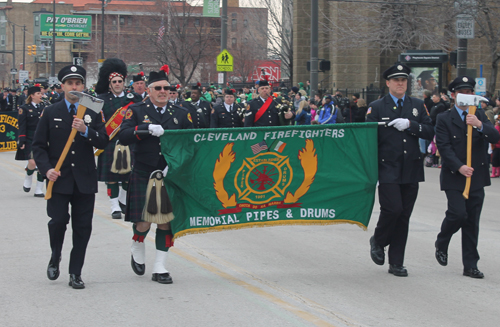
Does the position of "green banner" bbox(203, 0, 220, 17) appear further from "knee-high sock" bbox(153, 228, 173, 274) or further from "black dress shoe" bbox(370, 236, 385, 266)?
"knee-high sock" bbox(153, 228, 173, 274)

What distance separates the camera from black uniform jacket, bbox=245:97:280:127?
12.9m

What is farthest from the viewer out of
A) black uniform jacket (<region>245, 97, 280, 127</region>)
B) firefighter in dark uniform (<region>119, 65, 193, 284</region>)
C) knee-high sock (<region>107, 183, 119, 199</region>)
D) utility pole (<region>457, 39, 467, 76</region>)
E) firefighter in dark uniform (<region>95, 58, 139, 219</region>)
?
utility pole (<region>457, 39, 467, 76</region>)

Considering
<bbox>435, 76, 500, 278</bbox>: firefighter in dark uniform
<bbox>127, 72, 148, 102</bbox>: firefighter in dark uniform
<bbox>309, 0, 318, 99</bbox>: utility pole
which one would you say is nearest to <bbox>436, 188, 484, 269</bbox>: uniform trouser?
<bbox>435, 76, 500, 278</bbox>: firefighter in dark uniform

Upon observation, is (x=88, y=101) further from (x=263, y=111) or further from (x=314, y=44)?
(x=314, y=44)

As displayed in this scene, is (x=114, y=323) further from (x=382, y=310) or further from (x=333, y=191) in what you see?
(x=333, y=191)

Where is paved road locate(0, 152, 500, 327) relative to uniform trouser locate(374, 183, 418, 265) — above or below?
below

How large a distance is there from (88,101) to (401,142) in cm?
305

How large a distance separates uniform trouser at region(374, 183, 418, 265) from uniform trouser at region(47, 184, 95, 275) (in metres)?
2.83

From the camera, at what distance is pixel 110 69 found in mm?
10719

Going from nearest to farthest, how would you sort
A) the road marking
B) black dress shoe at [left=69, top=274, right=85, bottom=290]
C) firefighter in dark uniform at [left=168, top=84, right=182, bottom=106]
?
the road marking → black dress shoe at [left=69, top=274, right=85, bottom=290] → firefighter in dark uniform at [left=168, top=84, right=182, bottom=106]

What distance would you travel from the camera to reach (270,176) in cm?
698

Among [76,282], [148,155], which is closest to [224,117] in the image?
[148,155]

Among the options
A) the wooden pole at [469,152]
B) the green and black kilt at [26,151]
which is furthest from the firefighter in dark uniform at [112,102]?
the wooden pole at [469,152]

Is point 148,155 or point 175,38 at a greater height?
point 175,38
